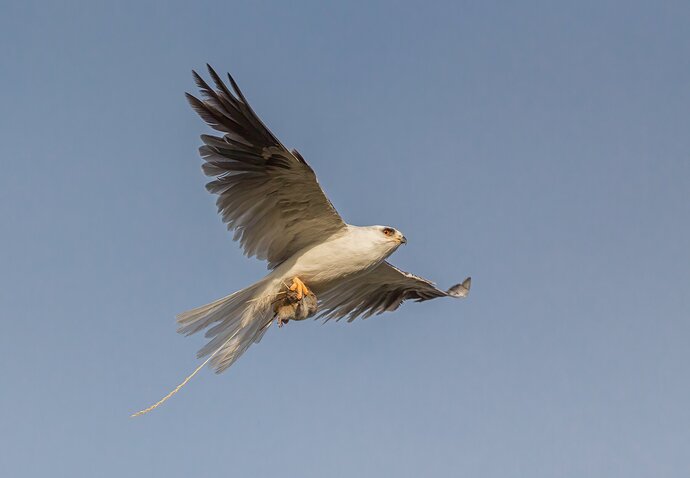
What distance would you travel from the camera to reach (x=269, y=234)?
13.0 m

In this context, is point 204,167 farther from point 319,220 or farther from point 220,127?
point 319,220

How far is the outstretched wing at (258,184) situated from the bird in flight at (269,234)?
13 mm

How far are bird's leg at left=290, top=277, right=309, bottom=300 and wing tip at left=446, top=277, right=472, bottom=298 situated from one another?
13.5 ft

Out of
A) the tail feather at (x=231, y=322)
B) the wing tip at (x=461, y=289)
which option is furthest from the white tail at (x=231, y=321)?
the wing tip at (x=461, y=289)

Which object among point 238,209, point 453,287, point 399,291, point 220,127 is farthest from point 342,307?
point 220,127

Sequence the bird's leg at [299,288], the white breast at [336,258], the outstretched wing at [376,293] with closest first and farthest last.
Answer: the bird's leg at [299,288]
the white breast at [336,258]
the outstretched wing at [376,293]

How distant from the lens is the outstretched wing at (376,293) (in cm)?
1496

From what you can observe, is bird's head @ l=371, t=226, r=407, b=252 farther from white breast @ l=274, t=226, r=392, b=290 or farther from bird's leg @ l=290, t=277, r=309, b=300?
bird's leg @ l=290, t=277, r=309, b=300

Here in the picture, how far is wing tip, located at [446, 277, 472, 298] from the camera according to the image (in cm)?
1606

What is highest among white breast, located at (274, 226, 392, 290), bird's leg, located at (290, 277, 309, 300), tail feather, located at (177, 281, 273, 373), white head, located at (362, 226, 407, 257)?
white head, located at (362, 226, 407, 257)

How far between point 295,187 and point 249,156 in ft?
2.36

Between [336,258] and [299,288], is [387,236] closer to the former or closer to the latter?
[336,258]

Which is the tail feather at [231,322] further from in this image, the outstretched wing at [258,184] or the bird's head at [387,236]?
the bird's head at [387,236]

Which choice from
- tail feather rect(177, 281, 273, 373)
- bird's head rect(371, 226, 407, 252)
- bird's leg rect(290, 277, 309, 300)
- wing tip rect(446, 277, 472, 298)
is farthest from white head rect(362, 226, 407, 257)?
wing tip rect(446, 277, 472, 298)
